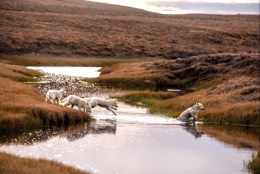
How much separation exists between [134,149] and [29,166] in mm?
7536

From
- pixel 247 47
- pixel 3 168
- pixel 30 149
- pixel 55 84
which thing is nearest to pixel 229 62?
pixel 55 84

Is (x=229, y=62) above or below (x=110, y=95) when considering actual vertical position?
above

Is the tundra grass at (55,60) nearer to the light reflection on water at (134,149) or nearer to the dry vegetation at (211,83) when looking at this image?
the dry vegetation at (211,83)

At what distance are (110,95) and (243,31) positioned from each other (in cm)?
11059

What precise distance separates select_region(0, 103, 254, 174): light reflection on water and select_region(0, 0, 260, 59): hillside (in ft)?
216

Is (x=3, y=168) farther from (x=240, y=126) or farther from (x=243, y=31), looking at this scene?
(x=243, y=31)

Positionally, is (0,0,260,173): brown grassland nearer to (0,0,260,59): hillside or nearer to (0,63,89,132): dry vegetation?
(0,63,89,132): dry vegetation

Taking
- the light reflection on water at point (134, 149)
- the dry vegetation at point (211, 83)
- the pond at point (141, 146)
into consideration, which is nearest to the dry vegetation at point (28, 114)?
the pond at point (141, 146)

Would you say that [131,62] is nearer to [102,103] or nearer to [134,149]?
[102,103]

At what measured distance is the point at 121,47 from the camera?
112m

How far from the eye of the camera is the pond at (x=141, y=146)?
66.5ft

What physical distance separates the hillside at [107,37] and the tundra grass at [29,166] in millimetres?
75241

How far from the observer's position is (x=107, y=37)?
403 ft

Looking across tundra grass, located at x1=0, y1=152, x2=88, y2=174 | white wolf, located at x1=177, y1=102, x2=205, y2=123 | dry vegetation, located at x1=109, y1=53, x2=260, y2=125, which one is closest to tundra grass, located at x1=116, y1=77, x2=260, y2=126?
dry vegetation, located at x1=109, y1=53, x2=260, y2=125
